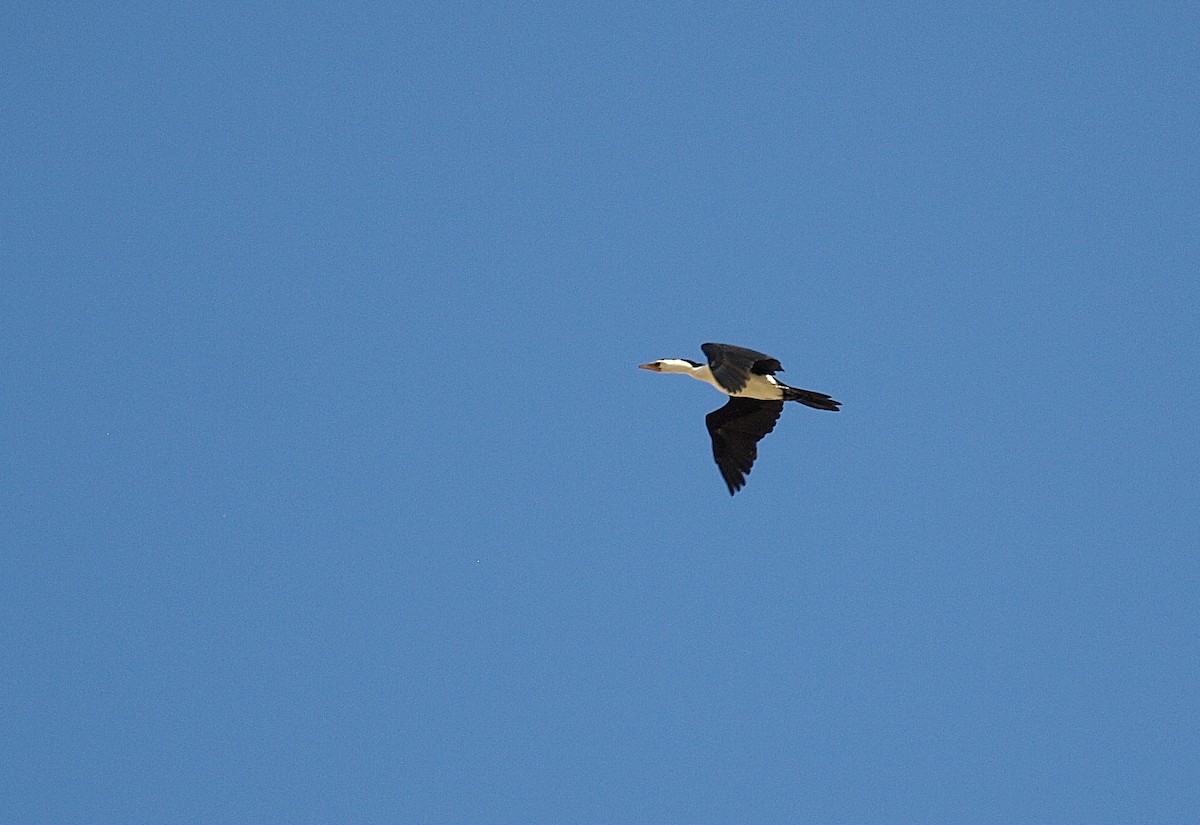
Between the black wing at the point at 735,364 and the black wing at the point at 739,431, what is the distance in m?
1.40

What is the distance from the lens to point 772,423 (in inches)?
907

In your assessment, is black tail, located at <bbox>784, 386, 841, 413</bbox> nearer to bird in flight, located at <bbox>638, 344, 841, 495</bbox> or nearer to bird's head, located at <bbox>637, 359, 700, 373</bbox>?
bird in flight, located at <bbox>638, 344, 841, 495</bbox>

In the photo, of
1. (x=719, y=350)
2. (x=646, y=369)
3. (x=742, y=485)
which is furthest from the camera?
(x=646, y=369)

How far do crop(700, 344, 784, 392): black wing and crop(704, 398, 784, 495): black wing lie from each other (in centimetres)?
140

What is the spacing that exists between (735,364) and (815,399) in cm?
203

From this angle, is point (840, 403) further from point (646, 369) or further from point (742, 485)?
point (646, 369)

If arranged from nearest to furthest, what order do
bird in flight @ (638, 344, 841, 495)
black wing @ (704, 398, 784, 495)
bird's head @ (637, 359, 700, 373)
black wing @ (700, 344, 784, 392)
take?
black wing @ (700, 344, 784, 392)
bird in flight @ (638, 344, 841, 495)
black wing @ (704, 398, 784, 495)
bird's head @ (637, 359, 700, 373)

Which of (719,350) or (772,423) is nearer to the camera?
(719,350)

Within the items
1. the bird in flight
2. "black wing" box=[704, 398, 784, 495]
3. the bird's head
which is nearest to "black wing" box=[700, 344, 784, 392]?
the bird in flight

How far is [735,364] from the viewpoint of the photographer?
2072 centimetres

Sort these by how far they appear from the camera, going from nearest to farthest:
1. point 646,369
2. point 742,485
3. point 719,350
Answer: point 719,350, point 742,485, point 646,369

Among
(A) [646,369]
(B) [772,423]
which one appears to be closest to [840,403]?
(B) [772,423]

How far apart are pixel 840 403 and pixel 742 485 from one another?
5.66 ft

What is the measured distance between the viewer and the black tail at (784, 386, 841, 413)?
875 inches
